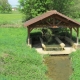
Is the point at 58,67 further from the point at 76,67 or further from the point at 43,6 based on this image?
the point at 43,6

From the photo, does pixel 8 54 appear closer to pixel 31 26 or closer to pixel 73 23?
pixel 31 26

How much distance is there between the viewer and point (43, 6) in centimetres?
3738

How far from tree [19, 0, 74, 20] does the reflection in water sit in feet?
62.6

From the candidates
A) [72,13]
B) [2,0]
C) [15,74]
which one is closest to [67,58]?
[15,74]

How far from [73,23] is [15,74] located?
11.1 metres

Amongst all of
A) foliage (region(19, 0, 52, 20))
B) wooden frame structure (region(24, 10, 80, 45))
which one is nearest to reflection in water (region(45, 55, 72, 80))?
wooden frame structure (region(24, 10, 80, 45))

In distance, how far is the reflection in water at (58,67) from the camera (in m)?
13.8

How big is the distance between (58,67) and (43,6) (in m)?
23.1

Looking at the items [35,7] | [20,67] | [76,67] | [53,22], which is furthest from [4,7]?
[76,67]

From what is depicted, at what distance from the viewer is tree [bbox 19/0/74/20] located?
36.6 metres

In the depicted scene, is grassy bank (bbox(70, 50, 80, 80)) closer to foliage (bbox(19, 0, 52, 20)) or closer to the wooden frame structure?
the wooden frame structure

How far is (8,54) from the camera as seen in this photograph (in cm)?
1598

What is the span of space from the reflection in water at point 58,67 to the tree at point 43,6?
1907cm

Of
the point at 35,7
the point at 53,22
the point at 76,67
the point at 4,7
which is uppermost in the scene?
the point at 53,22
